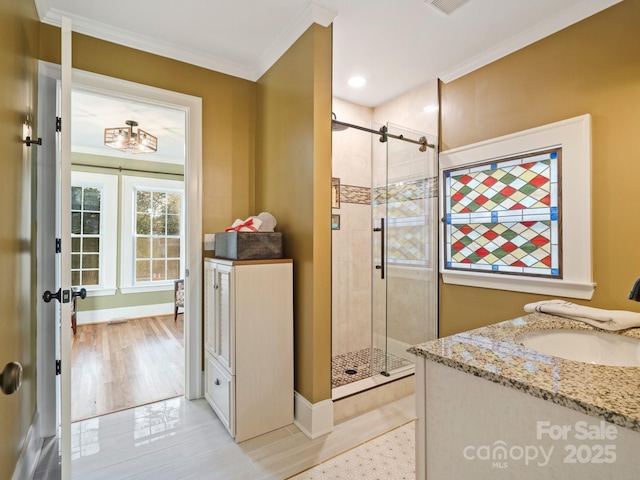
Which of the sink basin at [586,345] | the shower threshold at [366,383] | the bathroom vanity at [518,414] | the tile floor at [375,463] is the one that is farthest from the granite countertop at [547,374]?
the shower threshold at [366,383]

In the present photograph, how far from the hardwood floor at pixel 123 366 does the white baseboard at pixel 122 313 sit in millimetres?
115

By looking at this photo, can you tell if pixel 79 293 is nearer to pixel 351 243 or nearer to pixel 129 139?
pixel 351 243

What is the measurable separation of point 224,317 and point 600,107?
261cm

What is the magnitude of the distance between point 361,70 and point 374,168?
83 cm

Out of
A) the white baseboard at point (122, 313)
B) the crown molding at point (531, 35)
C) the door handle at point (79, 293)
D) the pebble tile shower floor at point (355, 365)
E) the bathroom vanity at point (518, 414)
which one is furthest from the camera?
the white baseboard at point (122, 313)

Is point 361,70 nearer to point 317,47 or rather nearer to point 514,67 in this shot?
point 317,47

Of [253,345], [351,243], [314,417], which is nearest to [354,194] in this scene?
[351,243]

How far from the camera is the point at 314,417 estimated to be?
203 cm

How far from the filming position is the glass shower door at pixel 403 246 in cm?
276

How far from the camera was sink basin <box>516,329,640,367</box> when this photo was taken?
1.35 metres

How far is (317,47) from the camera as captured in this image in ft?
6.79

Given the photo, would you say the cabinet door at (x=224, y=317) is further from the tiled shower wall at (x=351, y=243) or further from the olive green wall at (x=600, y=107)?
the olive green wall at (x=600, y=107)

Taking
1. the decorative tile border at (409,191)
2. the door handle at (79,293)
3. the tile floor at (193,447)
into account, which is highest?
the decorative tile border at (409,191)

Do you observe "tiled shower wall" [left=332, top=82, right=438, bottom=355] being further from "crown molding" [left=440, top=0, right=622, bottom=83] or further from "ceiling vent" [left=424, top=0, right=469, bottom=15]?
"ceiling vent" [left=424, top=0, right=469, bottom=15]
